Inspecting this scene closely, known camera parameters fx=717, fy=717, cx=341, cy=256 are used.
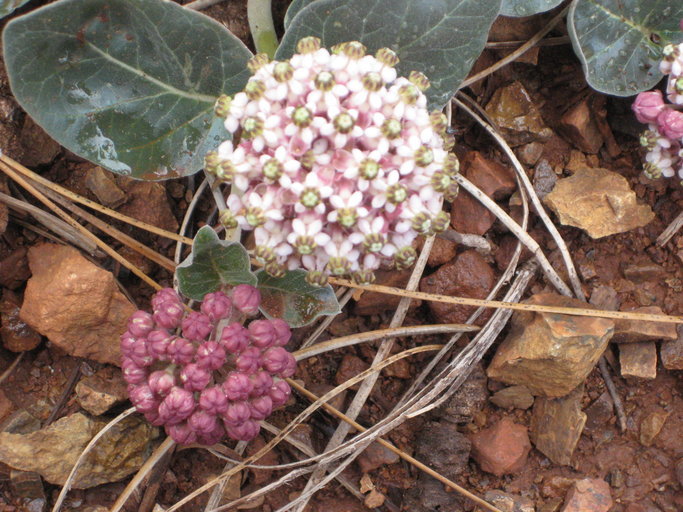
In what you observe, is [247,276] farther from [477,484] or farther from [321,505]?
[477,484]

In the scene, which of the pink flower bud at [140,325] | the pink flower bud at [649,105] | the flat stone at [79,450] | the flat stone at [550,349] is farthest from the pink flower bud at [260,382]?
the pink flower bud at [649,105]

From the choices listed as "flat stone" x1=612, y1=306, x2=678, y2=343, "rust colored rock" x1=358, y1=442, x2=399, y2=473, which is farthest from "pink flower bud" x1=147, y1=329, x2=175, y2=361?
"flat stone" x1=612, y1=306, x2=678, y2=343

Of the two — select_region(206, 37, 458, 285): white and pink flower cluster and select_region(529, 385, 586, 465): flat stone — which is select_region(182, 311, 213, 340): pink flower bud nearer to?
select_region(206, 37, 458, 285): white and pink flower cluster

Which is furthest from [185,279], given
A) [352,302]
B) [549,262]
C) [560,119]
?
[560,119]

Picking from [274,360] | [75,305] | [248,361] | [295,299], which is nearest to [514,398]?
[295,299]

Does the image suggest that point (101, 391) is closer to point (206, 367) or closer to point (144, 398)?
point (144, 398)

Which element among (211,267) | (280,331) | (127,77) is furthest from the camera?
(127,77)
